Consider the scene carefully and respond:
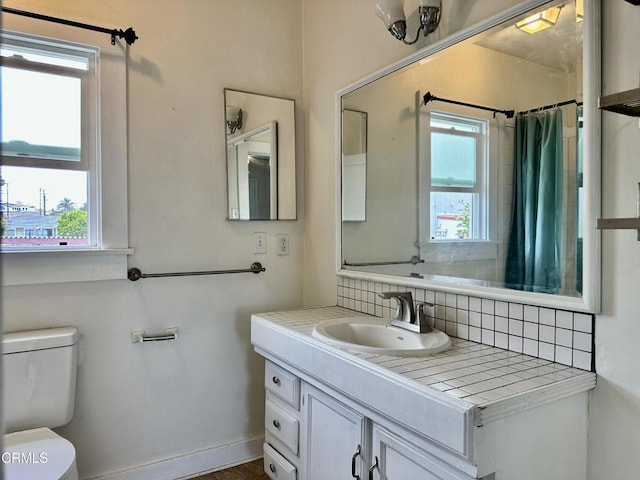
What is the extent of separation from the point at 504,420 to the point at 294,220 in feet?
5.23

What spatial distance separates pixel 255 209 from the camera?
2.27 m

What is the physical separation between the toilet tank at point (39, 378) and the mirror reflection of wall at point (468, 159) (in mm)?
1255

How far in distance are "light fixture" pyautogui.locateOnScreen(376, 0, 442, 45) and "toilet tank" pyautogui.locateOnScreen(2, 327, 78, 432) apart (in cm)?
172

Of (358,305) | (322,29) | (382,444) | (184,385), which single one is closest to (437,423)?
(382,444)

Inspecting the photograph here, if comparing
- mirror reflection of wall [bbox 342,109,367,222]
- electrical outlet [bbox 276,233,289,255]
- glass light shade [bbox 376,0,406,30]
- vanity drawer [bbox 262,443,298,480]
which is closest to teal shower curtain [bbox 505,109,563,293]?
glass light shade [bbox 376,0,406,30]

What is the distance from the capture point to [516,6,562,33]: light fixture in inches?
49.5

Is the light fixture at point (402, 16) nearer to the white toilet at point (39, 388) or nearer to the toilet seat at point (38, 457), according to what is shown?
the white toilet at point (39, 388)

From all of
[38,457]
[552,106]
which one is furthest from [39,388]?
[552,106]

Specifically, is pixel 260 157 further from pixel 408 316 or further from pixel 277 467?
pixel 277 467

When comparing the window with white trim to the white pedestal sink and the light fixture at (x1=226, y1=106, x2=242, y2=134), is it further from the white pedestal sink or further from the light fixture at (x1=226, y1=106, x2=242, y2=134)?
the white pedestal sink

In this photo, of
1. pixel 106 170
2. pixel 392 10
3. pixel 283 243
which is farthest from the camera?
pixel 283 243

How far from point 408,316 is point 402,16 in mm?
1111

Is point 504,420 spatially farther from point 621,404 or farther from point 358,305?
point 358,305

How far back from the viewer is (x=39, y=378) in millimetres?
1686
